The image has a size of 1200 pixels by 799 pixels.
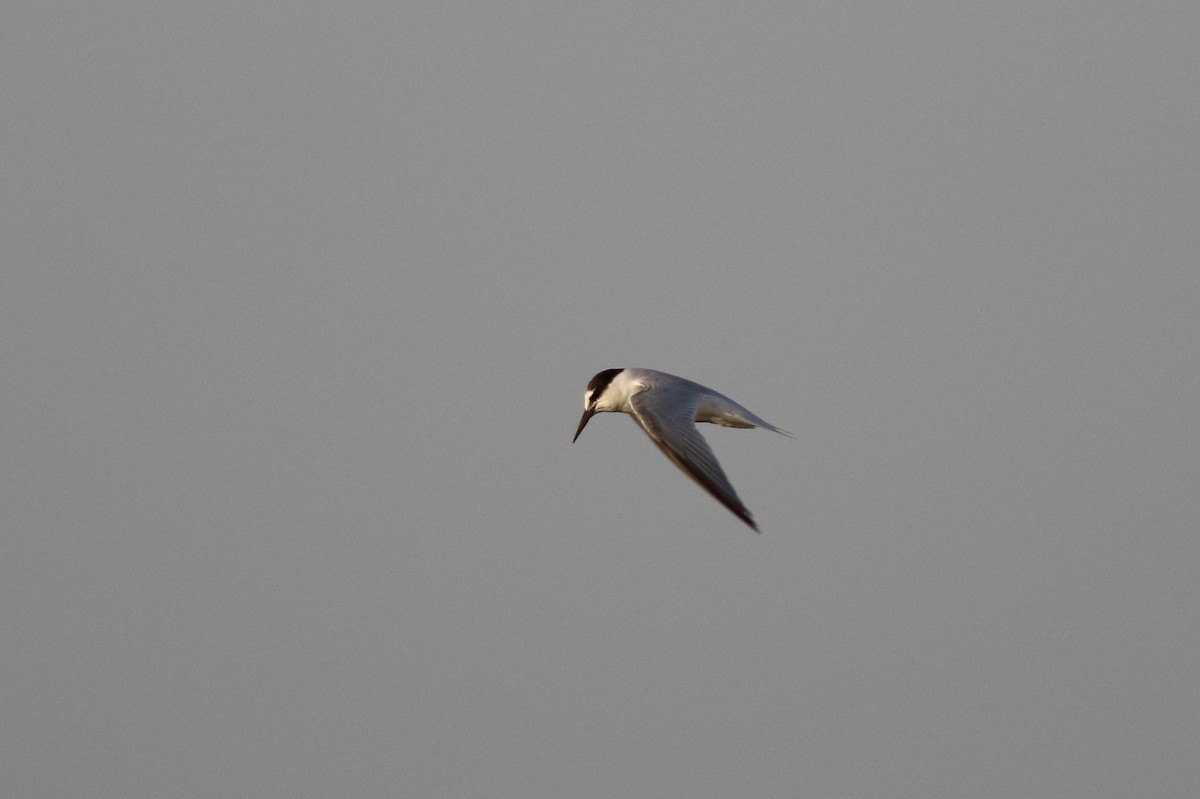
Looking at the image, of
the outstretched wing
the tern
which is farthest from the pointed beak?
the outstretched wing

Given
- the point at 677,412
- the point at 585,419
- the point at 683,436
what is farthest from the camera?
the point at 585,419

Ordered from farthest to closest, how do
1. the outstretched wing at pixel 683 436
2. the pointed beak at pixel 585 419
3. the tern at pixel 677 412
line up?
the pointed beak at pixel 585 419 → the tern at pixel 677 412 → the outstretched wing at pixel 683 436

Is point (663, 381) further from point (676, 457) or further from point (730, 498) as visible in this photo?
point (730, 498)

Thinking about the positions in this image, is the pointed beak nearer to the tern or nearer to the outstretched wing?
the tern

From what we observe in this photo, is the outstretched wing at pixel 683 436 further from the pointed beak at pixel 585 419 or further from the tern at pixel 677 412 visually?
the pointed beak at pixel 585 419

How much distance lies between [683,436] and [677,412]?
90 cm

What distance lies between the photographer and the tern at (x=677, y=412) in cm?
1008

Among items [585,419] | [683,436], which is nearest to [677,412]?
[683,436]

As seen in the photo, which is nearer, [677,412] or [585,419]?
[677,412]

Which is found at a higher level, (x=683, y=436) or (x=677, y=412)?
(x=677, y=412)

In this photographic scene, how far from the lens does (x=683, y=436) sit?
1116cm

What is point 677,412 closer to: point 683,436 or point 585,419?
point 683,436

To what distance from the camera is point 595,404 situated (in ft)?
46.0

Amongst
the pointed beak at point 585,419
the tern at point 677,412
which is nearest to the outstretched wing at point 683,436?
the tern at point 677,412
